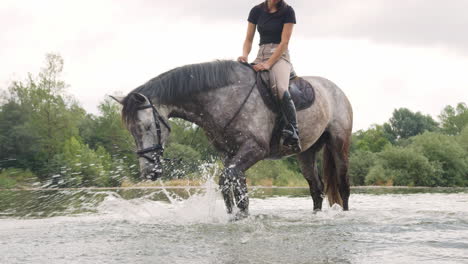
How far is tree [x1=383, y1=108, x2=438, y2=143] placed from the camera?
94125 millimetres

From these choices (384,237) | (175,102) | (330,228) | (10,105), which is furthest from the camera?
(10,105)

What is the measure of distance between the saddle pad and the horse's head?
178cm

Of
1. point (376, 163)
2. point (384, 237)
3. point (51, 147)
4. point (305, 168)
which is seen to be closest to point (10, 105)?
point (51, 147)

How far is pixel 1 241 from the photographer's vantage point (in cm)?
622

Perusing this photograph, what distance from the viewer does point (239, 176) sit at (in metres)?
7.56

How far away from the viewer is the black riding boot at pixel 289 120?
316 inches

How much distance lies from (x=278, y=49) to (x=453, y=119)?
90.9m

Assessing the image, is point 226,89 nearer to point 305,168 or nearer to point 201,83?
point 201,83

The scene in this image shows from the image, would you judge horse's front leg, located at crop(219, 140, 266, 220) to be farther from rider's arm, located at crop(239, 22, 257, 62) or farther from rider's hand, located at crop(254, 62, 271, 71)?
rider's arm, located at crop(239, 22, 257, 62)

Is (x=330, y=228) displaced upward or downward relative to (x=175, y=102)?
downward

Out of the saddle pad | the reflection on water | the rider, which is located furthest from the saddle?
the reflection on water

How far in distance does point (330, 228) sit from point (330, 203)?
348 cm

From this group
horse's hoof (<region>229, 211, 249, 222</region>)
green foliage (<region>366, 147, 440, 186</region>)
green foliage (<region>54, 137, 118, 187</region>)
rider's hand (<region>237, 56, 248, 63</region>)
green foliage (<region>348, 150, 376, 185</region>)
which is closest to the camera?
horse's hoof (<region>229, 211, 249, 222</region>)

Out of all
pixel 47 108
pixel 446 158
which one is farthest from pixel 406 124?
pixel 47 108
